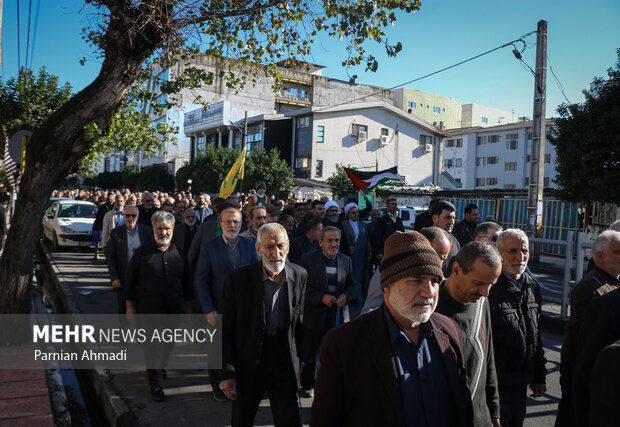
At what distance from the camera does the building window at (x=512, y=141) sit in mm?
42656

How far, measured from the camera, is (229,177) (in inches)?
426

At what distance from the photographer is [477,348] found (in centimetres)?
261

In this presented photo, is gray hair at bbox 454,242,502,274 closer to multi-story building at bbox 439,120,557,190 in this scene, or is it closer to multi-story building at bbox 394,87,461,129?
multi-story building at bbox 439,120,557,190

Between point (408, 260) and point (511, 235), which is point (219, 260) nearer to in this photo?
point (511, 235)

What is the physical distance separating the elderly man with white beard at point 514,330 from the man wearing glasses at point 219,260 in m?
2.53

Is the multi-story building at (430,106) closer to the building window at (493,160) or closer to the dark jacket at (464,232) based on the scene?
the building window at (493,160)

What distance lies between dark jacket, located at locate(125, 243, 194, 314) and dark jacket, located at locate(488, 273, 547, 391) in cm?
331

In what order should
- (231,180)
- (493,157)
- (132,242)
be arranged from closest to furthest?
(132,242) → (231,180) → (493,157)

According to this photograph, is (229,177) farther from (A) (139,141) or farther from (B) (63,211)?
(B) (63,211)

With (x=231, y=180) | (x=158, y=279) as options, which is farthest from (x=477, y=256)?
(x=231, y=180)

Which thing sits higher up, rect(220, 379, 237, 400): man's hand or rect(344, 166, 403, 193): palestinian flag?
rect(344, 166, 403, 193): palestinian flag

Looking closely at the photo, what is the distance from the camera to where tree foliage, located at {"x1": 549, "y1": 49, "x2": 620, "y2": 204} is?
535 inches

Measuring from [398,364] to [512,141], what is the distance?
149ft

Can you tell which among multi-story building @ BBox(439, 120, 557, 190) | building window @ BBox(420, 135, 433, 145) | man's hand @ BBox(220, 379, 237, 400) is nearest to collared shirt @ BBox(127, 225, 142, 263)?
man's hand @ BBox(220, 379, 237, 400)
